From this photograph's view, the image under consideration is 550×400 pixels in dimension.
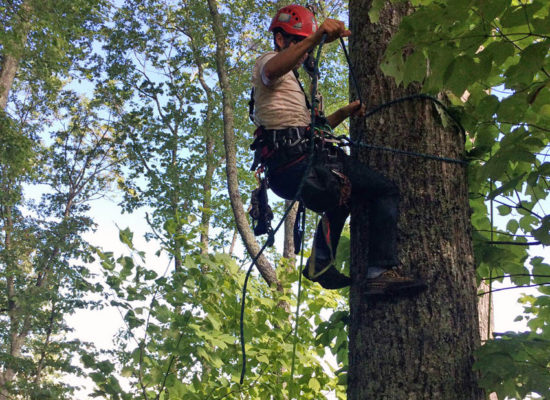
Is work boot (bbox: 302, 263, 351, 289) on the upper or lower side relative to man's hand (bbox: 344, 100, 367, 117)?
lower

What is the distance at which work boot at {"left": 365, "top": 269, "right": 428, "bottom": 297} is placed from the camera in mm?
2572

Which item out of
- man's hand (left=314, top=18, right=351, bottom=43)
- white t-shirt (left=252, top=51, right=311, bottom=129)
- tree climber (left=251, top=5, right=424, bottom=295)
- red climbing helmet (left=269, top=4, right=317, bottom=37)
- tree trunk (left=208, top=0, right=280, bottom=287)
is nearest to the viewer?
tree climber (left=251, top=5, right=424, bottom=295)

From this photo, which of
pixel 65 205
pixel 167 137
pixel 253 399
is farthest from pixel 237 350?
pixel 65 205

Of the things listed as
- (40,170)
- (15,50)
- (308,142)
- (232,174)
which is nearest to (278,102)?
(308,142)

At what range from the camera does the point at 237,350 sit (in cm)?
429

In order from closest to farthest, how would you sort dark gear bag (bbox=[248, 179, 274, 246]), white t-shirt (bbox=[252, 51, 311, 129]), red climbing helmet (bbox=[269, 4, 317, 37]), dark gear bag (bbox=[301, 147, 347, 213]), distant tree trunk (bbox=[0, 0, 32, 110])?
dark gear bag (bbox=[301, 147, 347, 213]), white t-shirt (bbox=[252, 51, 311, 129]), red climbing helmet (bbox=[269, 4, 317, 37]), dark gear bag (bbox=[248, 179, 274, 246]), distant tree trunk (bbox=[0, 0, 32, 110])

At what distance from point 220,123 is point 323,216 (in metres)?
14.2

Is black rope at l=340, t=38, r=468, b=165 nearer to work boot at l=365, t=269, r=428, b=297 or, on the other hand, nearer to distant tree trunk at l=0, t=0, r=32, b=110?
work boot at l=365, t=269, r=428, b=297

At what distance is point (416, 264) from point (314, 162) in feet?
3.10

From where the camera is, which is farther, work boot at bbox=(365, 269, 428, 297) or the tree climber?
the tree climber

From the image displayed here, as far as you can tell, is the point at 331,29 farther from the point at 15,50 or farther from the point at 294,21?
the point at 15,50

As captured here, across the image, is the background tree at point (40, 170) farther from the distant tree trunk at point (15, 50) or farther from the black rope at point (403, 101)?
Result: the black rope at point (403, 101)

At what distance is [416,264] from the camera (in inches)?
106

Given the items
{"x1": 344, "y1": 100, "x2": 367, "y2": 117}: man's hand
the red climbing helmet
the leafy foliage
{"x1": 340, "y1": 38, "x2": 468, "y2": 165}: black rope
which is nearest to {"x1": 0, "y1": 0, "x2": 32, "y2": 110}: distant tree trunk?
the red climbing helmet
